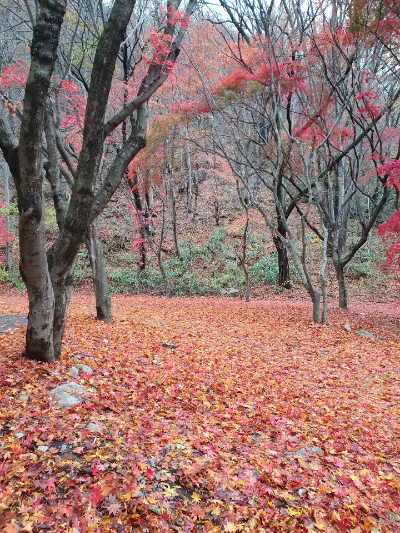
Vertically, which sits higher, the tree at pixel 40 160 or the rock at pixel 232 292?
the tree at pixel 40 160

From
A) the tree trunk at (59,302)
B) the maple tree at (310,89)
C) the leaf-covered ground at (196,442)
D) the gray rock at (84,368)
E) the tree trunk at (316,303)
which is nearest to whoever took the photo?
the leaf-covered ground at (196,442)

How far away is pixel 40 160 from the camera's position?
3150mm

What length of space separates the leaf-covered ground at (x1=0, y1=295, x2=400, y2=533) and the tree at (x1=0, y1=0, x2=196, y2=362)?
72 cm

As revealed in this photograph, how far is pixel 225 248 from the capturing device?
66.5 feet

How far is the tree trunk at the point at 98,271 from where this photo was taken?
723 cm

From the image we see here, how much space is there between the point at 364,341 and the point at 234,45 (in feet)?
30.0

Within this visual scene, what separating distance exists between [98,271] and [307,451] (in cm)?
563

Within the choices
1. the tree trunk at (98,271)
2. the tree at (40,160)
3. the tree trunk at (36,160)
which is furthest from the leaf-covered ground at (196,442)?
the tree trunk at (98,271)

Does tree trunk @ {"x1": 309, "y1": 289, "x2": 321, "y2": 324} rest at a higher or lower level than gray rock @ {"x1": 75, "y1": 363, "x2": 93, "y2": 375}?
higher

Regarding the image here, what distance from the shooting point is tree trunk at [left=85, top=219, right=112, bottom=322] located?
23.7ft

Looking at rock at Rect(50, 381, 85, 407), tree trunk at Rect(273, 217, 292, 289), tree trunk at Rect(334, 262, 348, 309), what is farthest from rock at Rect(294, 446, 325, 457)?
tree trunk at Rect(273, 217, 292, 289)

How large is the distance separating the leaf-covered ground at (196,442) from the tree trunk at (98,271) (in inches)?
57.3

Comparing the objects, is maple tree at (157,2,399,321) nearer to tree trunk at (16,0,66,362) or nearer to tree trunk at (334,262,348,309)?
tree trunk at (334,262,348,309)

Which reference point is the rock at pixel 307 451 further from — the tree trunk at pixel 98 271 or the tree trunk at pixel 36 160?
the tree trunk at pixel 98 271
